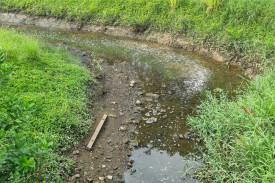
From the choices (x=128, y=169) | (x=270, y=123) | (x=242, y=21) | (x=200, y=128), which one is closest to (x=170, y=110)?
(x=200, y=128)

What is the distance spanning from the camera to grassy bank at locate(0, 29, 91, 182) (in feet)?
12.3

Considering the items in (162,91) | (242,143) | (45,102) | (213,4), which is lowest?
(162,91)

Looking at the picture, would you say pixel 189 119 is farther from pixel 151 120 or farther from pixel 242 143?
pixel 242 143

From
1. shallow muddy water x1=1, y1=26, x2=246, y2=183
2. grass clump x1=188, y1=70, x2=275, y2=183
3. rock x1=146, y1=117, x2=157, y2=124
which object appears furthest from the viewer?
rock x1=146, y1=117, x2=157, y2=124

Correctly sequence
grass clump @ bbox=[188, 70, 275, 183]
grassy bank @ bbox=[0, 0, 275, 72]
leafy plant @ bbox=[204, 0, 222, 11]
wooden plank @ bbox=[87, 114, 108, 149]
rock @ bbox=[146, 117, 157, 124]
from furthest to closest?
leafy plant @ bbox=[204, 0, 222, 11] < grassy bank @ bbox=[0, 0, 275, 72] < rock @ bbox=[146, 117, 157, 124] < wooden plank @ bbox=[87, 114, 108, 149] < grass clump @ bbox=[188, 70, 275, 183]

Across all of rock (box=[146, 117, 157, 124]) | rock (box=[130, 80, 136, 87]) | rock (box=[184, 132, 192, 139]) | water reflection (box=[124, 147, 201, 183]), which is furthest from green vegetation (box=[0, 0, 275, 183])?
rock (box=[130, 80, 136, 87])

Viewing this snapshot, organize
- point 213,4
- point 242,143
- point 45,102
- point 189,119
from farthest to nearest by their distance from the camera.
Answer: point 213,4 → point 189,119 → point 45,102 → point 242,143

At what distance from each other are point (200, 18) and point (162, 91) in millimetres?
5677

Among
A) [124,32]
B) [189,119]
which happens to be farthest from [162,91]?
[124,32]

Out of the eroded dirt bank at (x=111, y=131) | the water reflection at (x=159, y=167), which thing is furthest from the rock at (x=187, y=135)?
the eroded dirt bank at (x=111, y=131)

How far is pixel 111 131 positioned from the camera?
6355mm

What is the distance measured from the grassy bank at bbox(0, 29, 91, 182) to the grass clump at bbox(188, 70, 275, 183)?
3.15m

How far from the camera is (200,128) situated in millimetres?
6215

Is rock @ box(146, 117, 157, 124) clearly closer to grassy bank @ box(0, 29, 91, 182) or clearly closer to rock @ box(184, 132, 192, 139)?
rock @ box(184, 132, 192, 139)
